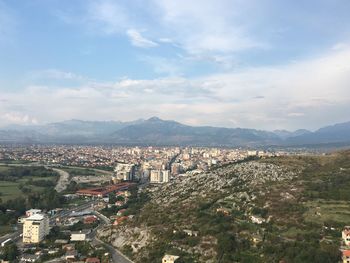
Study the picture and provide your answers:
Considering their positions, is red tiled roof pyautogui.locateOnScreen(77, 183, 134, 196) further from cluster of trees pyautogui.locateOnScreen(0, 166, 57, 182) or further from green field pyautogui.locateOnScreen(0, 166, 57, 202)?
cluster of trees pyautogui.locateOnScreen(0, 166, 57, 182)

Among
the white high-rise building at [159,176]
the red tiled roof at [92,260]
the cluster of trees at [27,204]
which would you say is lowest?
the red tiled roof at [92,260]

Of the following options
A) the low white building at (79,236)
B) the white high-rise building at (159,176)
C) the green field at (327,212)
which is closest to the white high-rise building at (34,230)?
the low white building at (79,236)

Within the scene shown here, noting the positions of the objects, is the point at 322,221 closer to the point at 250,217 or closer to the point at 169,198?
the point at 250,217

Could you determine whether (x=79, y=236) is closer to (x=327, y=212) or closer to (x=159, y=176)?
(x=327, y=212)

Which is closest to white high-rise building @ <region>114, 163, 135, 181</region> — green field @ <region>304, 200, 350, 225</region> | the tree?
the tree

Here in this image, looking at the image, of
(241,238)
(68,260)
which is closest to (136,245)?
(68,260)

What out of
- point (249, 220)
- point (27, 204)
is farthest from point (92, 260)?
point (27, 204)

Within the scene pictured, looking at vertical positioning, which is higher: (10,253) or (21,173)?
(21,173)

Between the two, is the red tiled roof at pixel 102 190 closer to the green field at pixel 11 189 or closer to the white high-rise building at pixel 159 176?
the green field at pixel 11 189

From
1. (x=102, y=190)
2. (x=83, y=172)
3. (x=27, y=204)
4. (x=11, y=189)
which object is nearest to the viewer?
(x=27, y=204)
